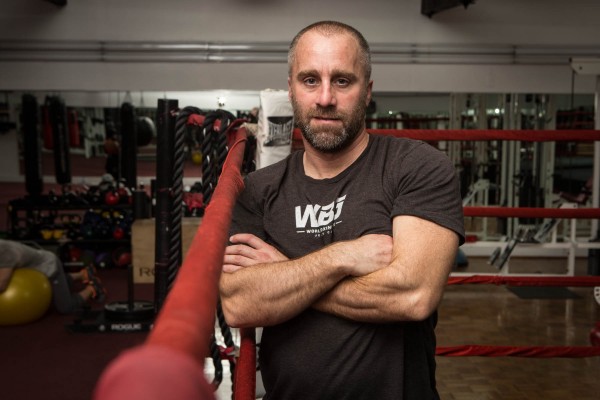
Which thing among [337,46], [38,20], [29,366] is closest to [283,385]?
[337,46]

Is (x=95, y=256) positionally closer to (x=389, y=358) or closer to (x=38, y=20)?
(x=38, y=20)

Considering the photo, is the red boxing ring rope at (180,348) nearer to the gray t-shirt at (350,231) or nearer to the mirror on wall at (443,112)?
the gray t-shirt at (350,231)

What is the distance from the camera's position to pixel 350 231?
1392 millimetres

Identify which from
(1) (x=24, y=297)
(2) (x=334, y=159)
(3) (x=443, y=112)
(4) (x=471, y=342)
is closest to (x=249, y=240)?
(2) (x=334, y=159)

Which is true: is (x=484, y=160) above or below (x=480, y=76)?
below

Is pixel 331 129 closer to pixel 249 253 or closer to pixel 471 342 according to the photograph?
pixel 249 253

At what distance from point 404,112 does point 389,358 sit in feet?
23.4

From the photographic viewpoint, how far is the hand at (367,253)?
1299 mm

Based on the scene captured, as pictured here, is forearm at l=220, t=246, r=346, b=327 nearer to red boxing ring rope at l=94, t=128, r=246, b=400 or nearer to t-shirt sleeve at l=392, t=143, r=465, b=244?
t-shirt sleeve at l=392, t=143, r=465, b=244

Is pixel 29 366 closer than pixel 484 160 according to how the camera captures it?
Yes

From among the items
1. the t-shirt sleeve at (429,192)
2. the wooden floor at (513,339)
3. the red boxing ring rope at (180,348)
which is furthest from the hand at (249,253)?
the wooden floor at (513,339)

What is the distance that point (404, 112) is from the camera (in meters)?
8.21

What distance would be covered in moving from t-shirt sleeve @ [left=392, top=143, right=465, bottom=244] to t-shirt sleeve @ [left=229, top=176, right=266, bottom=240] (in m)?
0.32

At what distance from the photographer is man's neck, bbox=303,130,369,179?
1.47 meters
